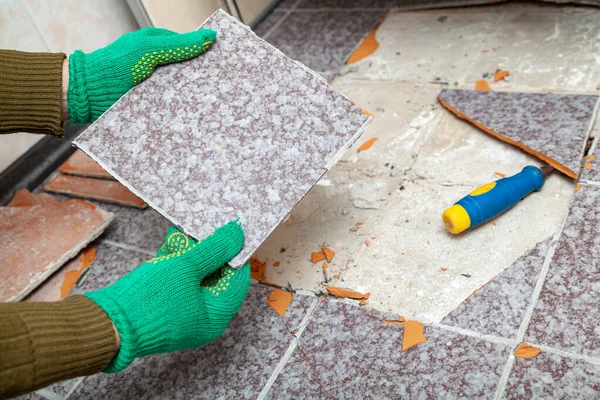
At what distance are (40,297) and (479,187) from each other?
1309 millimetres

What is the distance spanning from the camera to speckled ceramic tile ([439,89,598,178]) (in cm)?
150

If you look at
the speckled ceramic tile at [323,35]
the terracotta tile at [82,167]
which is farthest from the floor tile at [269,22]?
the terracotta tile at [82,167]

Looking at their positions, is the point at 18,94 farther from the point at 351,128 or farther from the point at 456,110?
the point at 456,110

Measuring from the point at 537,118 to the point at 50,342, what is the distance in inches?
56.0

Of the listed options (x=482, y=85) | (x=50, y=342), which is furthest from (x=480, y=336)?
(x=482, y=85)

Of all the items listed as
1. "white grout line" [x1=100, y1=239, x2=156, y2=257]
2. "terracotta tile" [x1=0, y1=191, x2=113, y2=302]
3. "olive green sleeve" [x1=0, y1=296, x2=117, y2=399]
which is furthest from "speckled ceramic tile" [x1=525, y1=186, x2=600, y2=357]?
"terracotta tile" [x1=0, y1=191, x2=113, y2=302]

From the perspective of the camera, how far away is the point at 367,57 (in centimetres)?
219

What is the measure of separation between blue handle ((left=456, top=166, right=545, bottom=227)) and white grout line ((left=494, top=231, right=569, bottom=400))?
12 centimetres

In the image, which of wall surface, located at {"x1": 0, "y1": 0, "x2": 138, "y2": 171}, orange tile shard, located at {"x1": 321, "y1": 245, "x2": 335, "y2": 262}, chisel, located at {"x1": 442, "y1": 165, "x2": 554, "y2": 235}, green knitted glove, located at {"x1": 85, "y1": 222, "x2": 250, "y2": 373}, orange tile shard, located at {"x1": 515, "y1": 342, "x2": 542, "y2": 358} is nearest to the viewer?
green knitted glove, located at {"x1": 85, "y1": 222, "x2": 250, "y2": 373}

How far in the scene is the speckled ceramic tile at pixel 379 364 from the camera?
114 centimetres

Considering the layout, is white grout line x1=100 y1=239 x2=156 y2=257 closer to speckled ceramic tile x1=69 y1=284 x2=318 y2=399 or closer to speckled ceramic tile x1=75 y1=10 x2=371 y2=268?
speckled ceramic tile x1=69 y1=284 x2=318 y2=399

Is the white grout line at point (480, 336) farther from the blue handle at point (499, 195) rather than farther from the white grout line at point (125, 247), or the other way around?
the white grout line at point (125, 247)

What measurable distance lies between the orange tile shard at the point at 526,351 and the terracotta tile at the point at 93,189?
1231 mm

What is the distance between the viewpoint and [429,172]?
1619 millimetres
